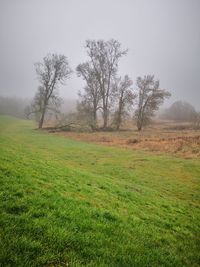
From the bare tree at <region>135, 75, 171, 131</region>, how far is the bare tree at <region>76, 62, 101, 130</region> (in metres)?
11.7

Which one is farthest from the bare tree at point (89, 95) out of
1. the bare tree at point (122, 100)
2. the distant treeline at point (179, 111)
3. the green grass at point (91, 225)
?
the distant treeline at point (179, 111)

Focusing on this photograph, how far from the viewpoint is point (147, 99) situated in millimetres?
51188

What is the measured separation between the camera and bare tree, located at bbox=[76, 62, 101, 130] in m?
47.2

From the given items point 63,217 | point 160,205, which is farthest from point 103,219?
point 160,205

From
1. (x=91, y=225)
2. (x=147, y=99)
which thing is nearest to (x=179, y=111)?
(x=147, y=99)

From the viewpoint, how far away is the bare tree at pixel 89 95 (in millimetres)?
47219

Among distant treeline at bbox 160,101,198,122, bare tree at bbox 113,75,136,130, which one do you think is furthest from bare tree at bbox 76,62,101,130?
distant treeline at bbox 160,101,198,122

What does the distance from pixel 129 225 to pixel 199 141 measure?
23426mm

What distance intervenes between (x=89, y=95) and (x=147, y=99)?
1551 cm

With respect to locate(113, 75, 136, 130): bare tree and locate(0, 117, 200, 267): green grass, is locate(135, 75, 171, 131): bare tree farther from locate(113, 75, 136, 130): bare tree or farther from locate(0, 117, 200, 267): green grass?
locate(0, 117, 200, 267): green grass

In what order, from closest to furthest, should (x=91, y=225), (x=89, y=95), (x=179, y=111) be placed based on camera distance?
(x=91, y=225), (x=89, y=95), (x=179, y=111)

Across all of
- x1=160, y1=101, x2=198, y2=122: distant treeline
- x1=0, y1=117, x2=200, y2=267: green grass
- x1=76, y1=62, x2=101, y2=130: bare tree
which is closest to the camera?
x1=0, y1=117, x2=200, y2=267: green grass

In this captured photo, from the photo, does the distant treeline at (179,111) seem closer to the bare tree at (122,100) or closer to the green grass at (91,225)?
the bare tree at (122,100)

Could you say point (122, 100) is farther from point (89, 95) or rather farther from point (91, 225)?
point (91, 225)
